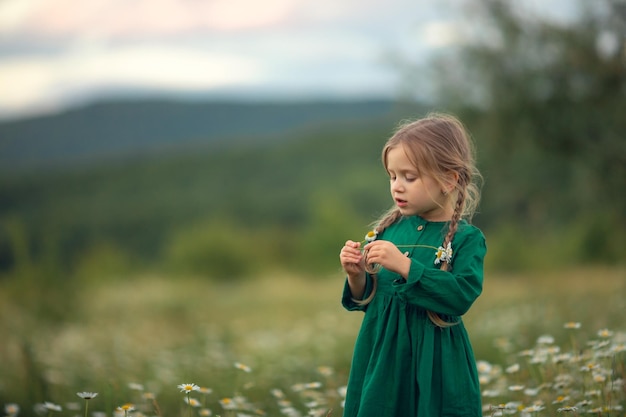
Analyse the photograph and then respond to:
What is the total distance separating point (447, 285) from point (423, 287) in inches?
3.3

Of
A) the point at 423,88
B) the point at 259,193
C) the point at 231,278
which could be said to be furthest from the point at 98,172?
the point at 423,88

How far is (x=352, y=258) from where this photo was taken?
2602 millimetres

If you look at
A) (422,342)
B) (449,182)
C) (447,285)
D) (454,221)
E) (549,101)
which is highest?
(549,101)

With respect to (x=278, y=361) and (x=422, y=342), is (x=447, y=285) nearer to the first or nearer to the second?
(x=422, y=342)

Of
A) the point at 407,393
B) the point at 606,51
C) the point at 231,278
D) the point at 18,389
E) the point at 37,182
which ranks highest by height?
the point at 37,182

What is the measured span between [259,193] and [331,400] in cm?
10253

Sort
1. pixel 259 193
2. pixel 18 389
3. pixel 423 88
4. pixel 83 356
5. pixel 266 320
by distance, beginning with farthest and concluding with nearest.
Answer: pixel 259 193 < pixel 423 88 < pixel 266 320 < pixel 83 356 < pixel 18 389

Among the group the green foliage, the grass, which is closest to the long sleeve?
the grass

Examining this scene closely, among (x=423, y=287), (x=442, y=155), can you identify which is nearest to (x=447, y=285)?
(x=423, y=287)

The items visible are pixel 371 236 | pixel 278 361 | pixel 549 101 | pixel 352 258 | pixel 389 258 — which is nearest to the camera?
pixel 389 258

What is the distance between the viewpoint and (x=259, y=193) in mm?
106312

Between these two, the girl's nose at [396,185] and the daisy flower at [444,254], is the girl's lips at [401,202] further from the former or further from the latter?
the daisy flower at [444,254]

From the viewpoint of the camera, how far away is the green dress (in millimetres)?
2539

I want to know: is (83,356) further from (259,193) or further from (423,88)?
(259,193)
